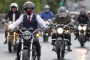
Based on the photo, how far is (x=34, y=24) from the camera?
12562 millimetres

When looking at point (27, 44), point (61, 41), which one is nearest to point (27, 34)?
point (27, 44)

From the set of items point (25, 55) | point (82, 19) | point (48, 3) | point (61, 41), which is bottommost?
point (25, 55)

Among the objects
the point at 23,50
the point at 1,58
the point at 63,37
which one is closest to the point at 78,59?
the point at 63,37

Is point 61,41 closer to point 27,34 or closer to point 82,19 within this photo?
point 27,34

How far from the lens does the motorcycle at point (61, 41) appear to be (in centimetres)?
1490

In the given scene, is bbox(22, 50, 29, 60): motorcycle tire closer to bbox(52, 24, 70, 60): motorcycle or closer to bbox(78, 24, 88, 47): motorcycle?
bbox(52, 24, 70, 60): motorcycle

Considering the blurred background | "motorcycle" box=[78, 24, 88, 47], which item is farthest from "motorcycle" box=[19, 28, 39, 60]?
the blurred background

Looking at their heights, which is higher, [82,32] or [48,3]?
[48,3]

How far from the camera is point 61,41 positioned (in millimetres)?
14945

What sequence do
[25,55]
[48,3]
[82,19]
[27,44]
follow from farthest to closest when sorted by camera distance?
[48,3] < [82,19] < [27,44] < [25,55]

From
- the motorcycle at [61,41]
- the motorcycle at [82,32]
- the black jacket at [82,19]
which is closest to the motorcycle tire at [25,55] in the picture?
the motorcycle at [61,41]

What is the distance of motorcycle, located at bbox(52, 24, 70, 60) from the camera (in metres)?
14.9

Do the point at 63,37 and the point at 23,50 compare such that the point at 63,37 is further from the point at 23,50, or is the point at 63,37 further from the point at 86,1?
the point at 86,1

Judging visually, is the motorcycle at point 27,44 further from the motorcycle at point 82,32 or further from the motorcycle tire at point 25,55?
the motorcycle at point 82,32
